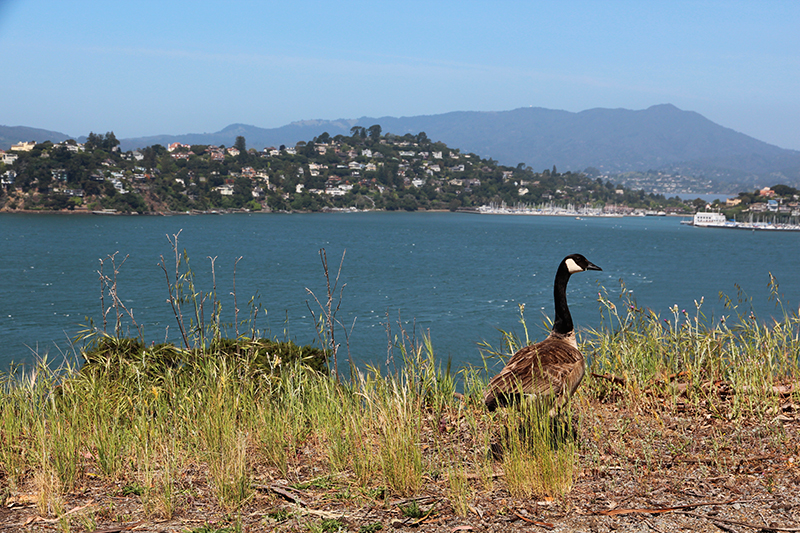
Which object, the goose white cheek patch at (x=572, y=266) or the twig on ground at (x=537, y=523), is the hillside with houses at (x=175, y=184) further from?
the twig on ground at (x=537, y=523)

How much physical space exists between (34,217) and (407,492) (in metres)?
132

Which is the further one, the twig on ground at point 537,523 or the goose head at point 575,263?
the goose head at point 575,263

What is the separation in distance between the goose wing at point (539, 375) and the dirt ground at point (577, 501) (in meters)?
0.44

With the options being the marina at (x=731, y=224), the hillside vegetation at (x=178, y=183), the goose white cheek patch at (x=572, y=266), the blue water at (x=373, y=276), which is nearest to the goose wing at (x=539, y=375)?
the goose white cheek patch at (x=572, y=266)

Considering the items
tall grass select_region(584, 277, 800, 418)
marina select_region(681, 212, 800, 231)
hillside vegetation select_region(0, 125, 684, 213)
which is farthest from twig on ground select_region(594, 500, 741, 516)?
marina select_region(681, 212, 800, 231)

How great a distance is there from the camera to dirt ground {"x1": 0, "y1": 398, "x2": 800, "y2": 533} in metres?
3.35

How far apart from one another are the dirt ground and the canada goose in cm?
42

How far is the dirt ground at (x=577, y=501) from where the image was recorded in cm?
335

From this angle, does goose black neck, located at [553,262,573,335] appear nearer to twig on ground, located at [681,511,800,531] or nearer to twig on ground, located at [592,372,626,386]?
twig on ground, located at [592,372,626,386]

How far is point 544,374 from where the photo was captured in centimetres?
452

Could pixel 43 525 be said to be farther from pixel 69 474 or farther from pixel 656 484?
pixel 656 484

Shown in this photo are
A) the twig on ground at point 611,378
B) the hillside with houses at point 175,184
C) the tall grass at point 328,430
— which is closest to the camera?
the tall grass at point 328,430

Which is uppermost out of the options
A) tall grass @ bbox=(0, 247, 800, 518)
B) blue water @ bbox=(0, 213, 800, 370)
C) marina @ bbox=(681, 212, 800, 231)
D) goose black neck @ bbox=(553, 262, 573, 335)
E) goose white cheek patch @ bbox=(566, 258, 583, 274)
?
goose white cheek patch @ bbox=(566, 258, 583, 274)

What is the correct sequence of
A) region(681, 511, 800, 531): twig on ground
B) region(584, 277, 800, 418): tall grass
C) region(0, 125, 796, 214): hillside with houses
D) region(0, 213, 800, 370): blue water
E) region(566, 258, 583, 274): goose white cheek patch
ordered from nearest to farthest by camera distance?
region(681, 511, 800, 531): twig on ground
region(584, 277, 800, 418): tall grass
region(566, 258, 583, 274): goose white cheek patch
region(0, 213, 800, 370): blue water
region(0, 125, 796, 214): hillside with houses
